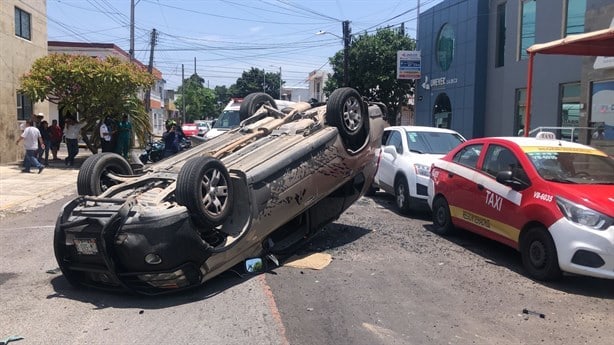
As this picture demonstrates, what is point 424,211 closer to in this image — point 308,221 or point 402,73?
point 308,221

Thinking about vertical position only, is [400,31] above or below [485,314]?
above

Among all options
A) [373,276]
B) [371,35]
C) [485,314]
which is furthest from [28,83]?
[371,35]

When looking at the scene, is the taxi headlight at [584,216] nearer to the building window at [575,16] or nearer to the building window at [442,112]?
the building window at [575,16]

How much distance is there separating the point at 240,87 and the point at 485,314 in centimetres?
9670

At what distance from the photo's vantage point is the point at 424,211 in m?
10.8

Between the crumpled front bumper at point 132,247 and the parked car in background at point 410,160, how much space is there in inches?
211

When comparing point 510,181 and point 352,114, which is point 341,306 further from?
point 352,114

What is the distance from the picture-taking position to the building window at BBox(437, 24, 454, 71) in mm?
26398

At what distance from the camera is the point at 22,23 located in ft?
67.0

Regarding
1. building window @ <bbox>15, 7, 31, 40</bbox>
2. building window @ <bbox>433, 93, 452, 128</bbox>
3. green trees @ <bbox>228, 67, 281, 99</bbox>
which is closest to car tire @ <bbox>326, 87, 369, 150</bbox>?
building window @ <bbox>15, 7, 31, 40</bbox>

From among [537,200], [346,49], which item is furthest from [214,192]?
[346,49]

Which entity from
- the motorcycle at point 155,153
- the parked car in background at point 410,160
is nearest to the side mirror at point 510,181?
the parked car in background at point 410,160

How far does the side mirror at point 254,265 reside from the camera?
6371 millimetres

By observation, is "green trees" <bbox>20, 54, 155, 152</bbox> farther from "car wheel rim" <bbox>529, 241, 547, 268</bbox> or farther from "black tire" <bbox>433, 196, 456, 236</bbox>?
"car wheel rim" <bbox>529, 241, 547, 268</bbox>
